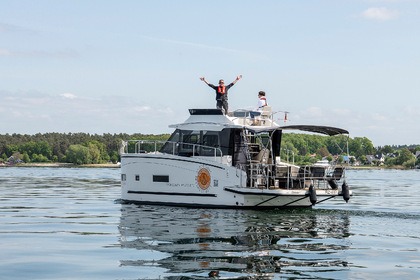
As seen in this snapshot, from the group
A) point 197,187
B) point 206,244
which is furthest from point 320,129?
point 206,244

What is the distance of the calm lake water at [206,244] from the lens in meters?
16.0

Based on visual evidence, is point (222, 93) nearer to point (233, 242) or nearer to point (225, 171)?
point (225, 171)

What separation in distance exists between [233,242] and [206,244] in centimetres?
84

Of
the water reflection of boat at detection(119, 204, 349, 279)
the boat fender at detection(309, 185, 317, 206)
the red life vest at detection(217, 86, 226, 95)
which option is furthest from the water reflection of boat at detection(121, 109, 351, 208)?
the red life vest at detection(217, 86, 226, 95)

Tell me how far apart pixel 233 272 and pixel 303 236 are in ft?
21.7

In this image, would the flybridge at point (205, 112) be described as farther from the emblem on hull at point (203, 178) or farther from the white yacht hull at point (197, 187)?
the emblem on hull at point (203, 178)

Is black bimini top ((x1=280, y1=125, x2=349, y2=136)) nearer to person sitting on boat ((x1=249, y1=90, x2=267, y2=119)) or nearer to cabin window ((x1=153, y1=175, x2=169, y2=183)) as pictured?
person sitting on boat ((x1=249, y1=90, x2=267, y2=119))

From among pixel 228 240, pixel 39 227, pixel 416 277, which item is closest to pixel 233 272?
pixel 416 277

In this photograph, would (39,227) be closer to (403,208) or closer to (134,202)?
(134,202)

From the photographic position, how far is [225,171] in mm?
29188

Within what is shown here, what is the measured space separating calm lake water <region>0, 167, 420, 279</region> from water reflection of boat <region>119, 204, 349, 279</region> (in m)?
0.02

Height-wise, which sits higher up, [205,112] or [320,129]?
[205,112]

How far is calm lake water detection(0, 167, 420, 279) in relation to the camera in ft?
52.5

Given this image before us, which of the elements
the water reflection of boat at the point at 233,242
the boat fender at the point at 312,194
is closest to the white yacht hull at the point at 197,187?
the boat fender at the point at 312,194
